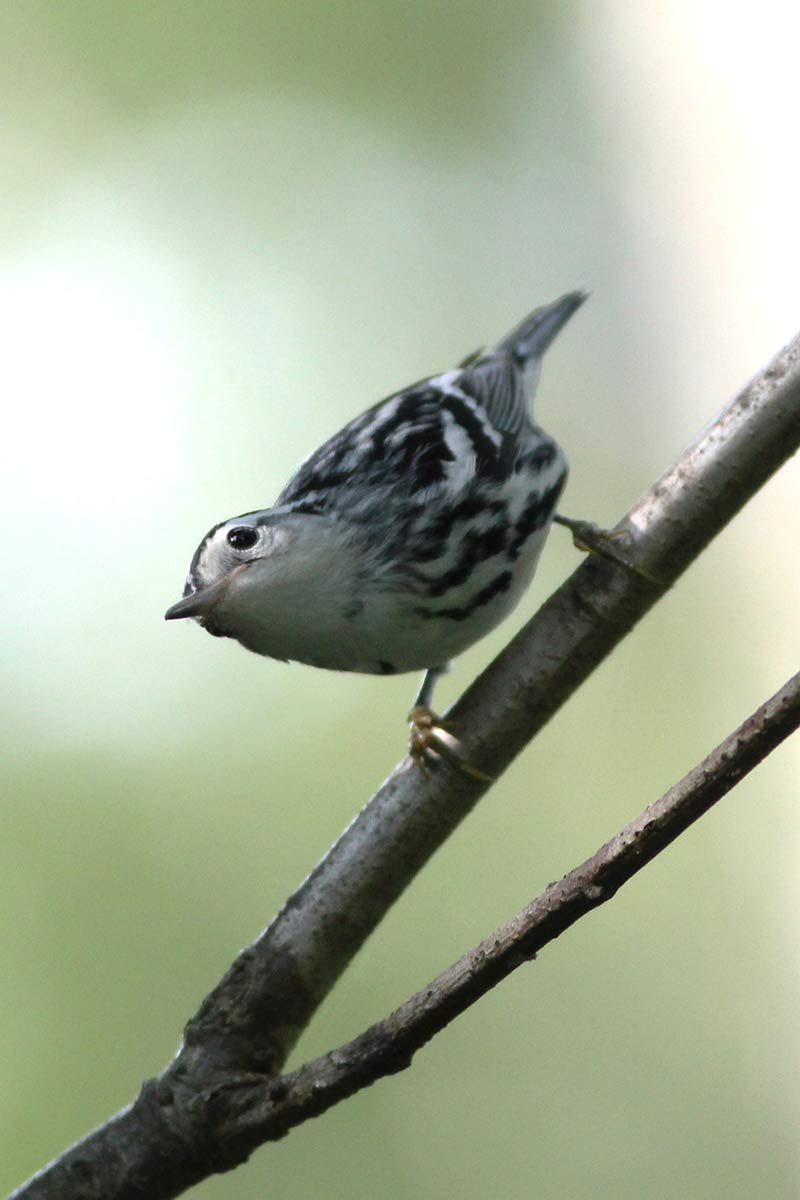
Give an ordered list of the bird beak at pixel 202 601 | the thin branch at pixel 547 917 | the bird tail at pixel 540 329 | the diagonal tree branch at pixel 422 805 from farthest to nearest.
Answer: the bird tail at pixel 540 329
the bird beak at pixel 202 601
the diagonal tree branch at pixel 422 805
the thin branch at pixel 547 917

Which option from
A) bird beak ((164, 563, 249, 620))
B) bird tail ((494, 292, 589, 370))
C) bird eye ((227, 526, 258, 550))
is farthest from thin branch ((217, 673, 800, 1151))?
bird tail ((494, 292, 589, 370))

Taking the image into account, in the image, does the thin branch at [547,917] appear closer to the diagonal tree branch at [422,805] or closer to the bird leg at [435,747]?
the diagonal tree branch at [422,805]

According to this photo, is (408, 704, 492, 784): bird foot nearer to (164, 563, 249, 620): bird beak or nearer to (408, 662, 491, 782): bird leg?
(408, 662, 491, 782): bird leg

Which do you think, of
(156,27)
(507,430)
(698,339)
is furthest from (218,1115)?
(156,27)

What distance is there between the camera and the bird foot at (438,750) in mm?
2783

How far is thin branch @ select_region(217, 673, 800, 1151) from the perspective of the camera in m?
1.80

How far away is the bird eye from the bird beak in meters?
0.06

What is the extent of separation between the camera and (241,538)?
3.29m

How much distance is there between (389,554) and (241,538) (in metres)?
0.38

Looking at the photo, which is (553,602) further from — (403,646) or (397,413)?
(397,413)

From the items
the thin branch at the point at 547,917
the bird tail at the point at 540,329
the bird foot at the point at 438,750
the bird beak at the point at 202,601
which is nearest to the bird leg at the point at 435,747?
the bird foot at the point at 438,750

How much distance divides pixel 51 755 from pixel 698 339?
187 inches

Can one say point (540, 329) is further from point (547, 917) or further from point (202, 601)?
point (547, 917)

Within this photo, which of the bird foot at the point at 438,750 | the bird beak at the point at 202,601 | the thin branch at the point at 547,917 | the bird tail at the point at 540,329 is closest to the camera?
the thin branch at the point at 547,917
